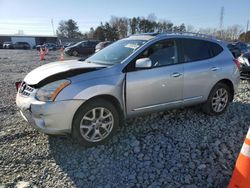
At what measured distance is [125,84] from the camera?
3633mm

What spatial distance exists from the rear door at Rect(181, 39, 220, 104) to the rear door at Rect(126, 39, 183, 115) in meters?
0.17

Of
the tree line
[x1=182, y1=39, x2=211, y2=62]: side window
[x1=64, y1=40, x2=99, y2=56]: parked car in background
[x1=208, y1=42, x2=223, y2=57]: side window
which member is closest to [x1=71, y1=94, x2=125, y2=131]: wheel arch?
[x1=182, y1=39, x2=211, y2=62]: side window

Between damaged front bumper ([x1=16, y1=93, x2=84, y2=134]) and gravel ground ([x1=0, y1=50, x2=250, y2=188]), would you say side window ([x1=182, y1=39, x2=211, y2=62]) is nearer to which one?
gravel ground ([x1=0, y1=50, x2=250, y2=188])

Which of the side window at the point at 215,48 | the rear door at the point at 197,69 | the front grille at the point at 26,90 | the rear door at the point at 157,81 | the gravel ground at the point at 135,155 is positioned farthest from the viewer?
the side window at the point at 215,48

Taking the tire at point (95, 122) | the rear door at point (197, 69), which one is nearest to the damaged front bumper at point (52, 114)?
the tire at point (95, 122)

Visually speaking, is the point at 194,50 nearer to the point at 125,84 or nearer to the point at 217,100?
the point at 217,100

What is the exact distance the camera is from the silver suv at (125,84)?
10.8ft

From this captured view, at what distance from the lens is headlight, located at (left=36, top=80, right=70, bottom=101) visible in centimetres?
322

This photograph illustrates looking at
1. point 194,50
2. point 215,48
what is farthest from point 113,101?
point 215,48

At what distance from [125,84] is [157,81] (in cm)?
59

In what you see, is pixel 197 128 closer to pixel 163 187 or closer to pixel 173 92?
pixel 173 92

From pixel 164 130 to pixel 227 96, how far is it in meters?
1.78

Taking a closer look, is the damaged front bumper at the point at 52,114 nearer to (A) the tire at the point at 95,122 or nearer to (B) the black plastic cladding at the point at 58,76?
(A) the tire at the point at 95,122

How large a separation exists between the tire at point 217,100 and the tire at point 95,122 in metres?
2.09
